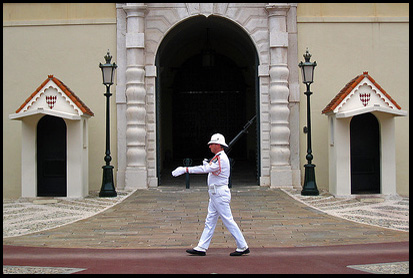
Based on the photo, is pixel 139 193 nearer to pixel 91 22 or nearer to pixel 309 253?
pixel 91 22

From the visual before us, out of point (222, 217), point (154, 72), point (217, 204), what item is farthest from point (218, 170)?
point (154, 72)

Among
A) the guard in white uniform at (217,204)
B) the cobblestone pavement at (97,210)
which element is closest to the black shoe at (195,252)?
the guard in white uniform at (217,204)

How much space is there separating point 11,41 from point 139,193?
19.7 feet

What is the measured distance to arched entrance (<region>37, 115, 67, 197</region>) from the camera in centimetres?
1576

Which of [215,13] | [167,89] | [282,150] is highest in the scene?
[215,13]

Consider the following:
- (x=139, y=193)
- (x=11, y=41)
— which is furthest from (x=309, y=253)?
(x=11, y=41)

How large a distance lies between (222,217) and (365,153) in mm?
7978

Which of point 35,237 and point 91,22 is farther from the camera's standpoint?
point 91,22

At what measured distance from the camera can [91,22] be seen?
1750 cm

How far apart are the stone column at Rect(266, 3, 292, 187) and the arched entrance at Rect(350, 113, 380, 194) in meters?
1.95

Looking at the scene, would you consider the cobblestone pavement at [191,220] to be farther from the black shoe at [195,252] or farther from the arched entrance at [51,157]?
the black shoe at [195,252]

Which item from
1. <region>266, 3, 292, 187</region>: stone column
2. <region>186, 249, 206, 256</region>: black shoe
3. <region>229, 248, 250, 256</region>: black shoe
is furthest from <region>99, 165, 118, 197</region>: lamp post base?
<region>229, 248, 250, 256</region>: black shoe

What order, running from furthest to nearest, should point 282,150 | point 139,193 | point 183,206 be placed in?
point 282,150 → point 139,193 → point 183,206

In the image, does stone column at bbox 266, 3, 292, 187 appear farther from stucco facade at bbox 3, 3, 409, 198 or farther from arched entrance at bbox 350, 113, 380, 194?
arched entrance at bbox 350, 113, 380, 194
